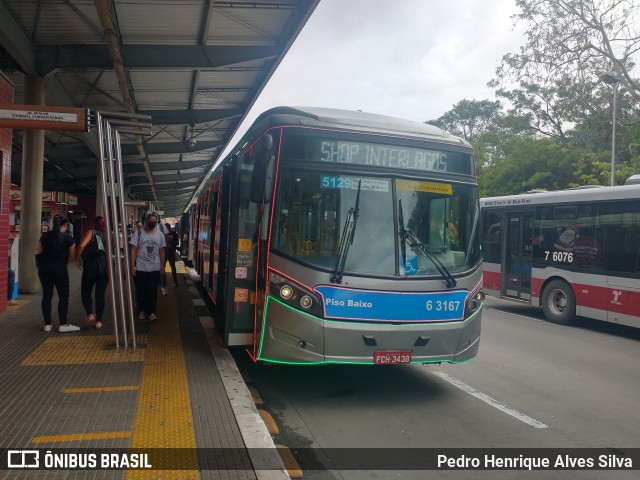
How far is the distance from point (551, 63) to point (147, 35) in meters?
14.3

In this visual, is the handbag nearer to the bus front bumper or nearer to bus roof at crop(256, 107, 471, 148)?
bus roof at crop(256, 107, 471, 148)

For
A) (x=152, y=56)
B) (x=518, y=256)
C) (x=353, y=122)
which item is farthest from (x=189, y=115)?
(x=353, y=122)

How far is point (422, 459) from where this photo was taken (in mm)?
4547

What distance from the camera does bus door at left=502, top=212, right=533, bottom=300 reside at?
42.7 ft

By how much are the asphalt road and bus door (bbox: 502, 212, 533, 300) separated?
4227 mm

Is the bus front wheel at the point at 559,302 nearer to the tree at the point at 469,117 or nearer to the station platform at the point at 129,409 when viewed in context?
the station platform at the point at 129,409

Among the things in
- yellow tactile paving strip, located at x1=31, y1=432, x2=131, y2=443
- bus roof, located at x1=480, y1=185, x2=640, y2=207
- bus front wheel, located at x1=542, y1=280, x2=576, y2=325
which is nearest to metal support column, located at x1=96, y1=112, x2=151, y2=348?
yellow tactile paving strip, located at x1=31, y1=432, x2=131, y2=443

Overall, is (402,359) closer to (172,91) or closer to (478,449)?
(478,449)

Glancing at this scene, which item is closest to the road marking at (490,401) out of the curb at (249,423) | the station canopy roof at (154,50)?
the curb at (249,423)

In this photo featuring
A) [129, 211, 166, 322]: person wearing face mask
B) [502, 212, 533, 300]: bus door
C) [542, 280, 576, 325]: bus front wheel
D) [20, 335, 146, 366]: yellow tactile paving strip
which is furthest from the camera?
[502, 212, 533, 300]: bus door

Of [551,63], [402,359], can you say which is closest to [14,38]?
[402,359]

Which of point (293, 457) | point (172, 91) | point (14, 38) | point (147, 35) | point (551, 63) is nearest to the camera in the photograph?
point (293, 457)

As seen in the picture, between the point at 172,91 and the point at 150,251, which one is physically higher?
the point at 172,91

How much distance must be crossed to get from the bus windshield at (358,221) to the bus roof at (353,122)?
56 cm
